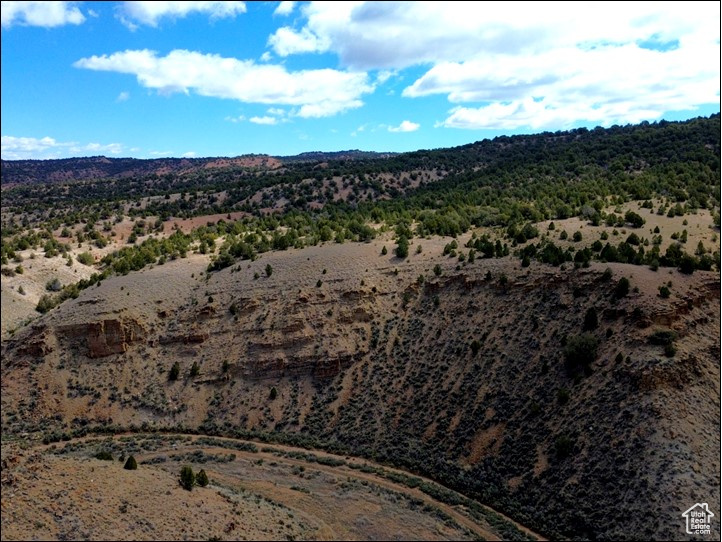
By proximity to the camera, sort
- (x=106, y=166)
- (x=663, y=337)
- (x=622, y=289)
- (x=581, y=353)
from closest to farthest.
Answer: (x=663, y=337), (x=581, y=353), (x=622, y=289), (x=106, y=166)

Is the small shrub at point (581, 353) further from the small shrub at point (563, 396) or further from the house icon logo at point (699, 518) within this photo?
the house icon logo at point (699, 518)

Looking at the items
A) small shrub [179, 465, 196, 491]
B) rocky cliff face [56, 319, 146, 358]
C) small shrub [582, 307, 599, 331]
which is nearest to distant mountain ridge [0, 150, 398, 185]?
rocky cliff face [56, 319, 146, 358]

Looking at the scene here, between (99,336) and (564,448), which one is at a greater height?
(99,336)

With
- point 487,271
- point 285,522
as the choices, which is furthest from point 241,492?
point 487,271

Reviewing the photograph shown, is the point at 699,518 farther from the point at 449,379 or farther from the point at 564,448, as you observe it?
the point at 449,379

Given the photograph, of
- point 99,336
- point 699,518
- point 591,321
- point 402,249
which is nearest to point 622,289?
point 591,321

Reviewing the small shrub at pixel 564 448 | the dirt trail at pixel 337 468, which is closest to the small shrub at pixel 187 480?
the dirt trail at pixel 337 468

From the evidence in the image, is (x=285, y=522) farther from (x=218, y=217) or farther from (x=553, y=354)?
(x=218, y=217)

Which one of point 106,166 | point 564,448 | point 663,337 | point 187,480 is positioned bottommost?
point 564,448
